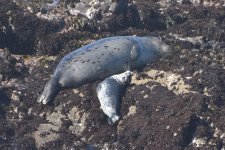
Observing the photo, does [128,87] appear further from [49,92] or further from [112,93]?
[49,92]

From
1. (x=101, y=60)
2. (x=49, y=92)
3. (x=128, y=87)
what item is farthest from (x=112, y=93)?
(x=49, y=92)

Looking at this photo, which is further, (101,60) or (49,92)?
(101,60)

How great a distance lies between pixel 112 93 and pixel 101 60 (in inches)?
36.4

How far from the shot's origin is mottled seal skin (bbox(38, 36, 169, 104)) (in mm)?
9453

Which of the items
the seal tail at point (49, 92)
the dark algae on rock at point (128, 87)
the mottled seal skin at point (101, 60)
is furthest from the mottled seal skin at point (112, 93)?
the seal tail at point (49, 92)

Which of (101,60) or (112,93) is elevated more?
(101,60)

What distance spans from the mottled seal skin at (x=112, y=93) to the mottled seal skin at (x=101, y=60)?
32 centimetres

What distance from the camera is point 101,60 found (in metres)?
9.79

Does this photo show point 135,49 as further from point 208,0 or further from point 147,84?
point 208,0

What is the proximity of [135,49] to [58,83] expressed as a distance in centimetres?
176

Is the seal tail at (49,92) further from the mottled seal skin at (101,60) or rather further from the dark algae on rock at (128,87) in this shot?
the dark algae on rock at (128,87)

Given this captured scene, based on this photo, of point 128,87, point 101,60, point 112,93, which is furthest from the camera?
point 101,60

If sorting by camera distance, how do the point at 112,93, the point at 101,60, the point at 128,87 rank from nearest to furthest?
the point at 112,93
the point at 128,87
the point at 101,60

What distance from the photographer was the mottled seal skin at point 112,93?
877 centimetres
